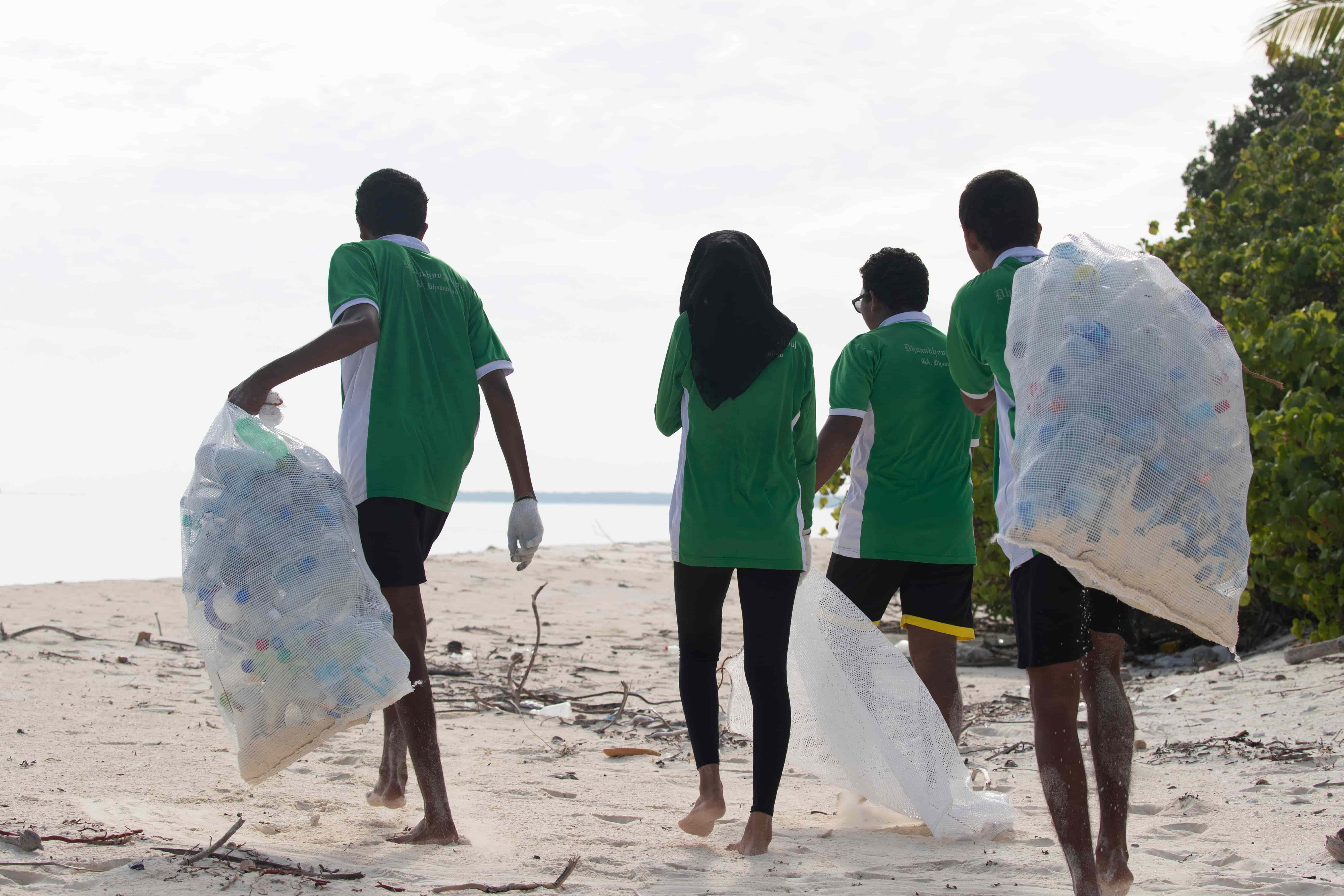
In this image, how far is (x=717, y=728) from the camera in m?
3.35

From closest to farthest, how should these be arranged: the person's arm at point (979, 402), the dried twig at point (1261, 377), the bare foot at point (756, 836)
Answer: the person's arm at point (979, 402) → the bare foot at point (756, 836) → the dried twig at point (1261, 377)

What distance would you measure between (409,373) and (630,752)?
198 cm

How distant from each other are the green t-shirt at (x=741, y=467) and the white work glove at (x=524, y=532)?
0.40 m

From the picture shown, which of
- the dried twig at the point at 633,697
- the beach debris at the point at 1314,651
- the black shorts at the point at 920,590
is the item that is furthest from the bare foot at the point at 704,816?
the beach debris at the point at 1314,651

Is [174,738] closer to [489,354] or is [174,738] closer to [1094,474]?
[489,354]

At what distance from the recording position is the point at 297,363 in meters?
2.91

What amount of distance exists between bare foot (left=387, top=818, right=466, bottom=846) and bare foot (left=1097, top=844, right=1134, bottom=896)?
5.31 ft

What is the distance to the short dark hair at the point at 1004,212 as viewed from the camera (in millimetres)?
2785

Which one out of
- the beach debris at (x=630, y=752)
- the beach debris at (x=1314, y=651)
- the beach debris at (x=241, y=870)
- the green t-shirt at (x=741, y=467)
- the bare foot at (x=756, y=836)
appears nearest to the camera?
the beach debris at (x=241, y=870)

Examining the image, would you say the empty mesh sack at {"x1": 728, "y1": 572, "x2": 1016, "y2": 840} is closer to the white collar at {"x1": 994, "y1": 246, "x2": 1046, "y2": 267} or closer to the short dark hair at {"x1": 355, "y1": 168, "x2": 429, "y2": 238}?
the white collar at {"x1": 994, "y1": 246, "x2": 1046, "y2": 267}

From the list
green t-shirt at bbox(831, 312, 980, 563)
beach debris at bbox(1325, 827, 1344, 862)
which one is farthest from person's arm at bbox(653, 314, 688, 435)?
beach debris at bbox(1325, 827, 1344, 862)

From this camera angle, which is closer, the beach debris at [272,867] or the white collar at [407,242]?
the beach debris at [272,867]

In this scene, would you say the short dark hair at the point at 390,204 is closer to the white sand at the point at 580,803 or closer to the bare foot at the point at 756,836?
the white sand at the point at 580,803

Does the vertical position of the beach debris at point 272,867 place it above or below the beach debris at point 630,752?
above
